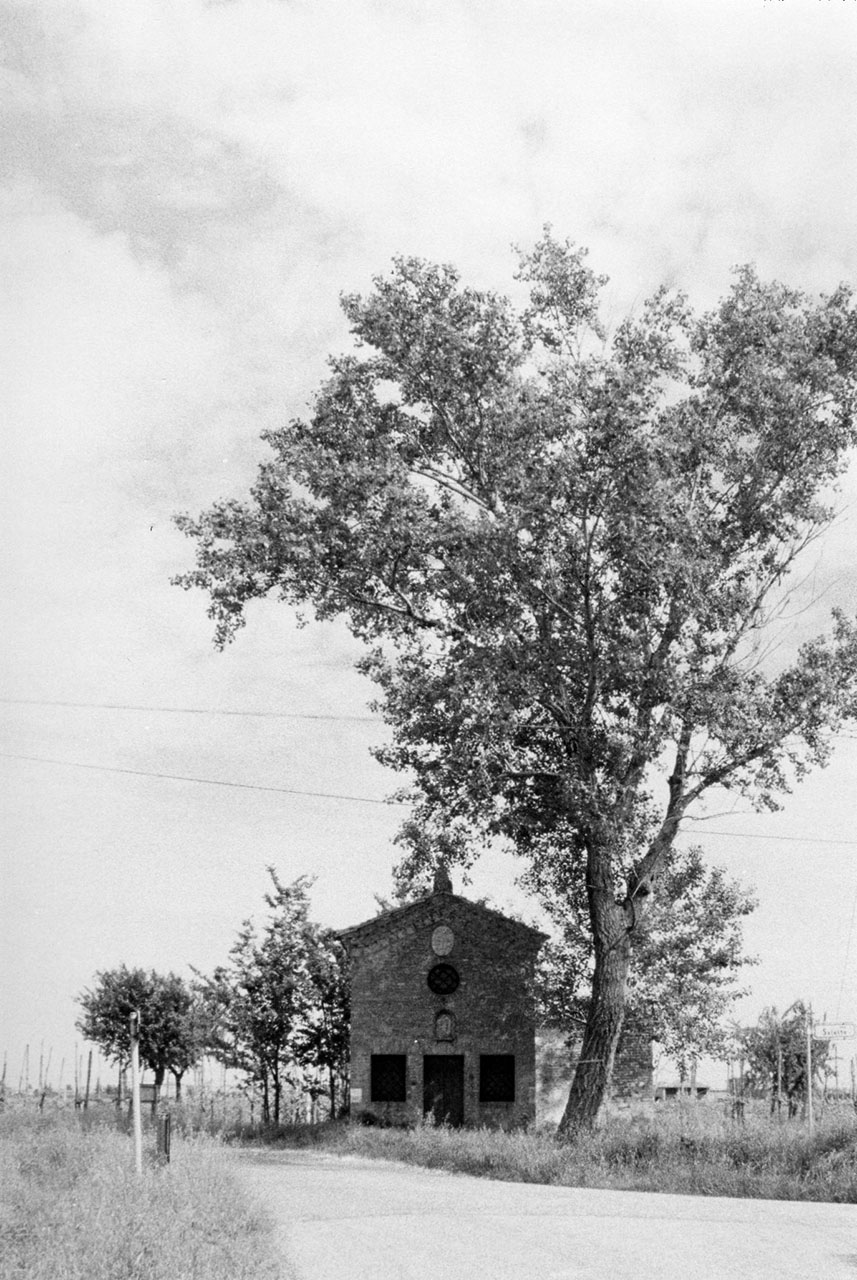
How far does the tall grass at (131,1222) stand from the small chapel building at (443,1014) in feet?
55.0

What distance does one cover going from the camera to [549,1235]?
536 inches

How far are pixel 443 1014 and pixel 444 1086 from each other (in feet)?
5.84

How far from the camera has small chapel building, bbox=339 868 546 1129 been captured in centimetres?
3534

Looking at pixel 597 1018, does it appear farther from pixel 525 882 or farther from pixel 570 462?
pixel 570 462

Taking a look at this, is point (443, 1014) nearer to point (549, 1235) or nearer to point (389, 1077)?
point (389, 1077)

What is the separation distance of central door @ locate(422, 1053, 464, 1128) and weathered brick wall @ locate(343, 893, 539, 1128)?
6.3 inches

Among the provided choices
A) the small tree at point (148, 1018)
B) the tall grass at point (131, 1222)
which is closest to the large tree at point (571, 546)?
the tall grass at point (131, 1222)

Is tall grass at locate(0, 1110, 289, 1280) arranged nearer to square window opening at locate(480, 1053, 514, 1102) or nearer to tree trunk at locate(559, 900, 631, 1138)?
tree trunk at locate(559, 900, 631, 1138)

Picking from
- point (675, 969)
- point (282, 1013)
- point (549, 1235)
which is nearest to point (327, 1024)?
point (282, 1013)

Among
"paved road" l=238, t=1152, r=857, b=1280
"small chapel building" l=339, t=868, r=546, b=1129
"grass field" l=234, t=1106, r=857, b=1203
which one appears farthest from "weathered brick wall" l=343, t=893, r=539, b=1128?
"paved road" l=238, t=1152, r=857, b=1280

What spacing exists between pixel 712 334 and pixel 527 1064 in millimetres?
19264

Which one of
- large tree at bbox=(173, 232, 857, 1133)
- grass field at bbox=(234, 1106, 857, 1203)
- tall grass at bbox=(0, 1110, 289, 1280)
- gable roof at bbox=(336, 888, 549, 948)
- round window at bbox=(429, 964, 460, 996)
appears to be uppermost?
large tree at bbox=(173, 232, 857, 1133)

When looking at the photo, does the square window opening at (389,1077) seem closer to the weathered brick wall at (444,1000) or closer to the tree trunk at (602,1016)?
the weathered brick wall at (444,1000)

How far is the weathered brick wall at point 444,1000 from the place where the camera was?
116ft
